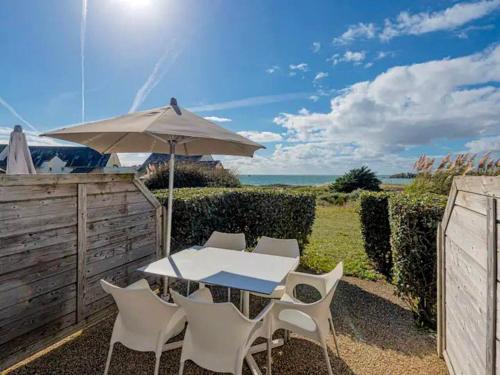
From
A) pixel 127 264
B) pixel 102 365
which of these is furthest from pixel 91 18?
pixel 102 365

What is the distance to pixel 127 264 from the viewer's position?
3645 mm

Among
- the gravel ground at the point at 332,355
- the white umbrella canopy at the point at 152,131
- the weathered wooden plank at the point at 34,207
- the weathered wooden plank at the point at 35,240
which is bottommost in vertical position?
the gravel ground at the point at 332,355

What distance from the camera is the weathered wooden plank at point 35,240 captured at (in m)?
2.33

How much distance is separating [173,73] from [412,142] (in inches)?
503

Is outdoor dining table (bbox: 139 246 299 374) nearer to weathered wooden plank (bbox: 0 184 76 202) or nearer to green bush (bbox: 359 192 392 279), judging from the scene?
weathered wooden plank (bbox: 0 184 76 202)

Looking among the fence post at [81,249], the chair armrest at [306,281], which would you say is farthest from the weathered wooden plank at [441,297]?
the fence post at [81,249]

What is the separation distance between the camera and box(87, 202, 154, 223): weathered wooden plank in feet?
10.3

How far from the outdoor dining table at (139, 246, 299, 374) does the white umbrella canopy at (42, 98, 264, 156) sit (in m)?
1.29

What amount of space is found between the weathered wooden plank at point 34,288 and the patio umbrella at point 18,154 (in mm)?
1347

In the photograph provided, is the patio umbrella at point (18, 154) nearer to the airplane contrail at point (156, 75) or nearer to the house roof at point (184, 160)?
the airplane contrail at point (156, 75)

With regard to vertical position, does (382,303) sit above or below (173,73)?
below

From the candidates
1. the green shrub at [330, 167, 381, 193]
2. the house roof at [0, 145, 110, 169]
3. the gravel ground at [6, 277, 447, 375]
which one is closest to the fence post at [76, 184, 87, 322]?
the gravel ground at [6, 277, 447, 375]

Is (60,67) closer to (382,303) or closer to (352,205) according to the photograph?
(382,303)

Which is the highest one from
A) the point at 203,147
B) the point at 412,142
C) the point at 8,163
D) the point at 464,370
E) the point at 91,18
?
the point at 91,18
